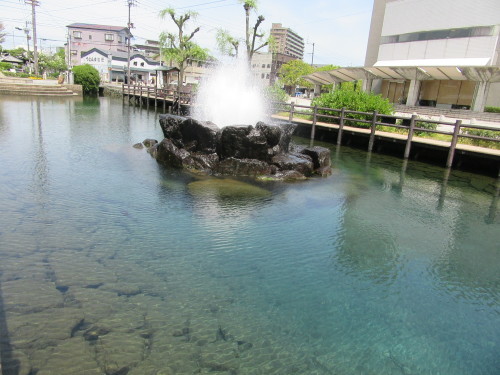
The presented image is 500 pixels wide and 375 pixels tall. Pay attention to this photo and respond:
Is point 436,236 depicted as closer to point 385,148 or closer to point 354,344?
point 354,344

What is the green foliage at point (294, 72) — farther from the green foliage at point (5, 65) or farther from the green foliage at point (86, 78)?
the green foliage at point (5, 65)

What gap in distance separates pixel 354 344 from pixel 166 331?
6.91 feet

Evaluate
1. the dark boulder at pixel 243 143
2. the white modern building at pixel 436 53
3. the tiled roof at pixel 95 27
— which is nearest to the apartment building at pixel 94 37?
the tiled roof at pixel 95 27

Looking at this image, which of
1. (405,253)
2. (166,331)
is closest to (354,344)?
→ (166,331)

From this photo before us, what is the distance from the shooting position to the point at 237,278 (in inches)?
211

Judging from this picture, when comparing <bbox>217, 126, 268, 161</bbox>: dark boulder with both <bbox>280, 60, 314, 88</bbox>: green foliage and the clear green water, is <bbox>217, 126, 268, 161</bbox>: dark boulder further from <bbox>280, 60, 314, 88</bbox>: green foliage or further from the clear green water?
<bbox>280, 60, 314, 88</bbox>: green foliage

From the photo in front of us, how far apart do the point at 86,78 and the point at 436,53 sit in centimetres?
3850

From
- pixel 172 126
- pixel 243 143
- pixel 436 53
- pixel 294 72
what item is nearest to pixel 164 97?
pixel 172 126

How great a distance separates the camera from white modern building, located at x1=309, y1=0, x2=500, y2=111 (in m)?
27.9

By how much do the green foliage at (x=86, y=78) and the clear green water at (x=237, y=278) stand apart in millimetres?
40016

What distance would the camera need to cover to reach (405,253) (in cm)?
669

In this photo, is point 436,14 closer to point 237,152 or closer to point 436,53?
point 436,53

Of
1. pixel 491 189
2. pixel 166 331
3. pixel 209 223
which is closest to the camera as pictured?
pixel 166 331

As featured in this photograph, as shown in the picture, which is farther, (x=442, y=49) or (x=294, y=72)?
(x=294, y=72)
